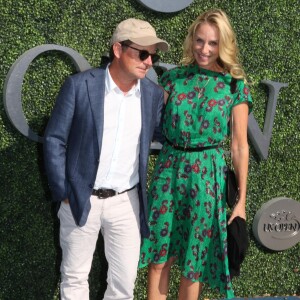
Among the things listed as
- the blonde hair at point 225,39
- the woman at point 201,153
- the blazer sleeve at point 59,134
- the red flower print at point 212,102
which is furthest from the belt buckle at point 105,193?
the blonde hair at point 225,39

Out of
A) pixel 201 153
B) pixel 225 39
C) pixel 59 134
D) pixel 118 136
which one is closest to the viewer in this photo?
pixel 59 134

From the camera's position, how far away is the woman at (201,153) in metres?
3.47

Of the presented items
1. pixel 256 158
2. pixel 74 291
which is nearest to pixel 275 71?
pixel 256 158

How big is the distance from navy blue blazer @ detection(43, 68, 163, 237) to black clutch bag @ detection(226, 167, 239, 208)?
2.87 feet

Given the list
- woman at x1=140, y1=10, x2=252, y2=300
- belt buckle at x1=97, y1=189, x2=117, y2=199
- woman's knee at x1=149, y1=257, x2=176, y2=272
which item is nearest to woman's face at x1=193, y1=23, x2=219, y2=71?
woman at x1=140, y1=10, x2=252, y2=300

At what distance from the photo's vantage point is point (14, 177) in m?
3.92

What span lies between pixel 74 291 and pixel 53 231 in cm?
84

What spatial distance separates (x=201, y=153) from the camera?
11.6 ft

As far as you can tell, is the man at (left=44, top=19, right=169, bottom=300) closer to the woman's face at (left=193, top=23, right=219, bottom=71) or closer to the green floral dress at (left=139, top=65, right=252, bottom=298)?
the green floral dress at (left=139, top=65, right=252, bottom=298)

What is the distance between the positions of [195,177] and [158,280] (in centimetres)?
78

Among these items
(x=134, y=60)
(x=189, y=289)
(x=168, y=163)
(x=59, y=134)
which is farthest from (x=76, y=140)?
(x=189, y=289)

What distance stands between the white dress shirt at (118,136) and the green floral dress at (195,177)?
1.00 feet

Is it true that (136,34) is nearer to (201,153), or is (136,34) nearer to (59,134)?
(59,134)

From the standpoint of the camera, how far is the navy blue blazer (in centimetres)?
314
